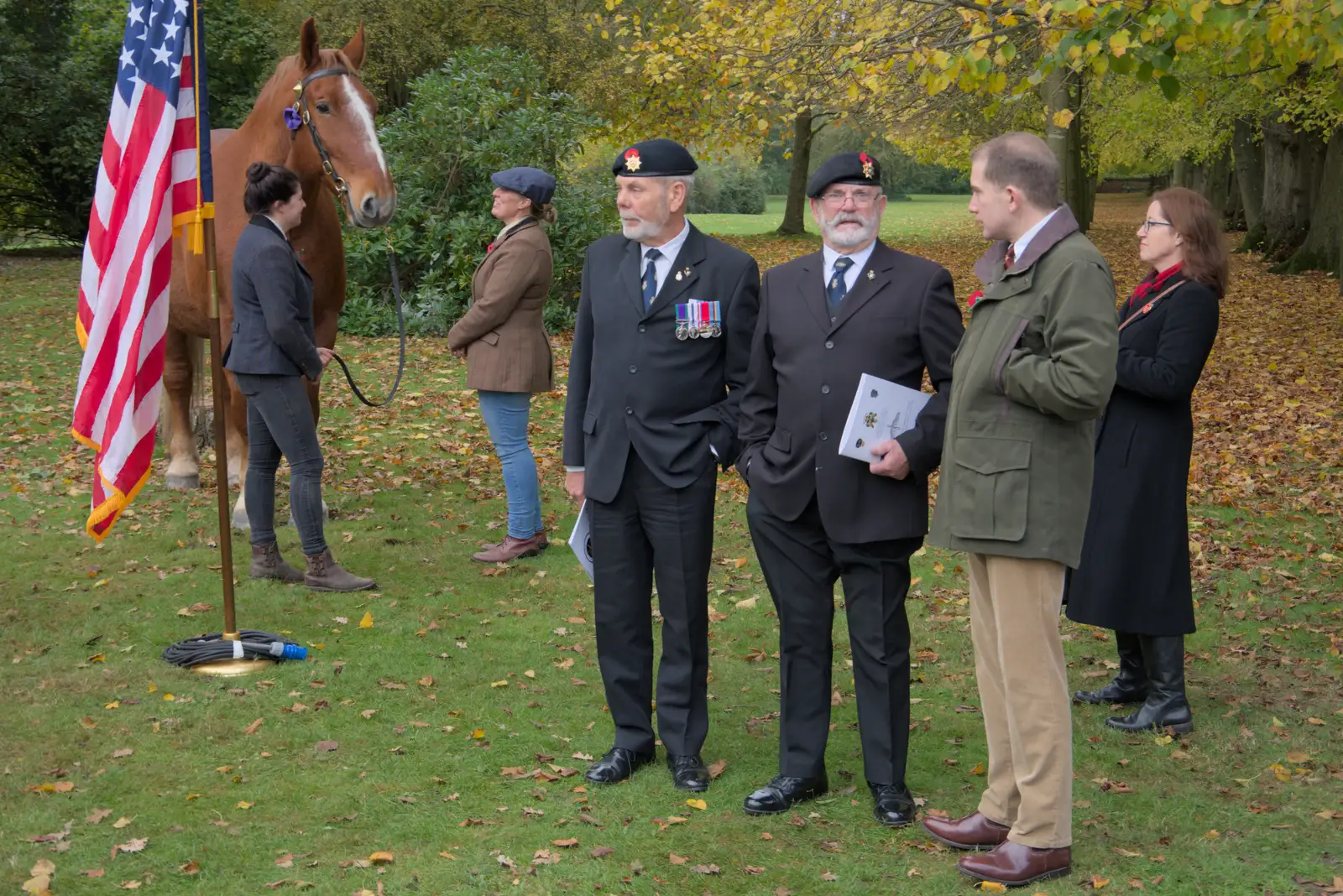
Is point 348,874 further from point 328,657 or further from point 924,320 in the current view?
point 924,320

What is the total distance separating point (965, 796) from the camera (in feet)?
16.9

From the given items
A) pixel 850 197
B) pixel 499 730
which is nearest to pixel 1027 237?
pixel 850 197

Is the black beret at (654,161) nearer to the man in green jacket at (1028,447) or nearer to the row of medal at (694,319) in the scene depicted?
the row of medal at (694,319)

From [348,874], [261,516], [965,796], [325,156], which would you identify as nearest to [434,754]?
[348,874]

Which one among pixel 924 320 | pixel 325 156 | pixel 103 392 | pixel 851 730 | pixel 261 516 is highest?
pixel 325 156

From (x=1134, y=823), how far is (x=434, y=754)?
284 cm

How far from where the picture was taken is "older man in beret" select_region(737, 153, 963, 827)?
4609 millimetres

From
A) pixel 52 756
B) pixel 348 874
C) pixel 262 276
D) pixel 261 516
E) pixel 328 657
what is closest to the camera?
pixel 348 874

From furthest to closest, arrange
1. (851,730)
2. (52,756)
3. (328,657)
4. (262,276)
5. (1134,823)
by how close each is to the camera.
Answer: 1. (262,276)
2. (328,657)
3. (851,730)
4. (52,756)
5. (1134,823)

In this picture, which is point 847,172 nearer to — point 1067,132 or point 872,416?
point 872,416

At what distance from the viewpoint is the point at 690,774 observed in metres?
5.17

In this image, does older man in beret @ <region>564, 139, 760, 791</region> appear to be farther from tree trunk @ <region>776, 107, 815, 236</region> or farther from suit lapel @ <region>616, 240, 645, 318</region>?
tree trunk @ <region>776, 107, 815, 236</region>

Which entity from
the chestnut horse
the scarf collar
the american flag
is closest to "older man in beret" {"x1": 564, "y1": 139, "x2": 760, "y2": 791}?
the scarf collar

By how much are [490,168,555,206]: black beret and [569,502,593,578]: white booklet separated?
3.13 m
